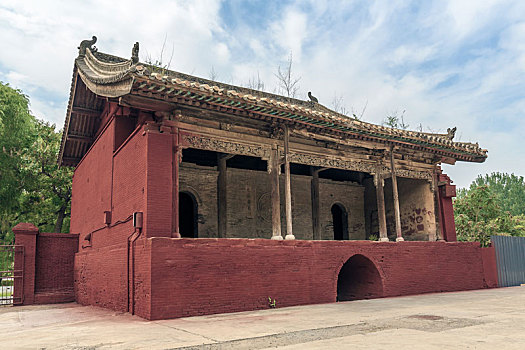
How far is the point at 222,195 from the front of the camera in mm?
12461

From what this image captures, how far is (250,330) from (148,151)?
162 inches

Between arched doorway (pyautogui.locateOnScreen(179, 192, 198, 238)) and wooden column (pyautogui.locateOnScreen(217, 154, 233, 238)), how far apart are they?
0.71 metres

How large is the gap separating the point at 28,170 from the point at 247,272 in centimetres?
1519

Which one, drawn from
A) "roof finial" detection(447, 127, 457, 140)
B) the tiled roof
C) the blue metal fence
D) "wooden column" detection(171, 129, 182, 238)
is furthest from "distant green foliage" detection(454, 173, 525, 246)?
"wooden column" detection(171, 129, 182, 238)

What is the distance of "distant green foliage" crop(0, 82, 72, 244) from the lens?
61.8 ft

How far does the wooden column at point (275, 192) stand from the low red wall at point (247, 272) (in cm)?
70

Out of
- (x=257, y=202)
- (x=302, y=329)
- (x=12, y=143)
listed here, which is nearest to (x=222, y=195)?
(x=257, y=202)

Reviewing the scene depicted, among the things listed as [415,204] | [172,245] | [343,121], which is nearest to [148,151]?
[172,245]

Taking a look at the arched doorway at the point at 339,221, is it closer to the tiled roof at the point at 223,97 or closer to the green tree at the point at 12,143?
the tiled roof at the point at 223,97

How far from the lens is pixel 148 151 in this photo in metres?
8.46

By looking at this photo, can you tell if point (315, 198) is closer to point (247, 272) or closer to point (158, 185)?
point (247, 272)

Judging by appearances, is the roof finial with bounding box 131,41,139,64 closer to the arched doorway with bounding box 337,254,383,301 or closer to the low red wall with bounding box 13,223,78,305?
the arched doorway with bounding box 337,254,383,301

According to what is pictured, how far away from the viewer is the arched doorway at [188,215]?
41.0ft

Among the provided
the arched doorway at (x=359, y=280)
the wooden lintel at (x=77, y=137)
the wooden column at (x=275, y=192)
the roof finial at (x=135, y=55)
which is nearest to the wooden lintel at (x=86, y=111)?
the wooden lintel at (x=77, y=137)
